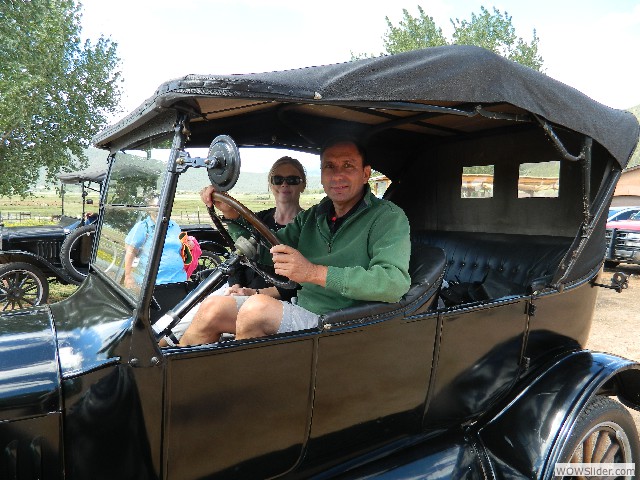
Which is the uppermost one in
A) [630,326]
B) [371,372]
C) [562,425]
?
[371,372]

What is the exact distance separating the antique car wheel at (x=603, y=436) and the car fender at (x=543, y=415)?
97mm

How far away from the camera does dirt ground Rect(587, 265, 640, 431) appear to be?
523 cm

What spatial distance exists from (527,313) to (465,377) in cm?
45

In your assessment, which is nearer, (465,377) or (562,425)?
(562,425)

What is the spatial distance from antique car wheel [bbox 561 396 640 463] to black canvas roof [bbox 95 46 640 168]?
1277 millimetres

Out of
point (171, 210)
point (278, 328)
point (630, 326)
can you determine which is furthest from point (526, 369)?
point (630, 326)

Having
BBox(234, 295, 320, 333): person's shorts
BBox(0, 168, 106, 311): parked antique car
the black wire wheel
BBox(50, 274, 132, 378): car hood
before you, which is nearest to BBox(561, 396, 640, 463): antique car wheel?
the black wire wheel

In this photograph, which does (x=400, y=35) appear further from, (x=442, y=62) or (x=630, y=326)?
(x=442, y=62)

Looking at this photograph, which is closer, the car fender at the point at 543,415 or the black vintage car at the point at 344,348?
the black vintage car at the point at 344,348

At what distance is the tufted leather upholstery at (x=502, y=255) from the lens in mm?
2711

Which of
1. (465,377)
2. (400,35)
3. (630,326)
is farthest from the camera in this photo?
(400,35)

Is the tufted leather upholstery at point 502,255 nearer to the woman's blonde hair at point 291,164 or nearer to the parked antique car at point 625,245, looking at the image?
the woman's blonde hair at point 291,164

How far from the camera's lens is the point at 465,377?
2.09 m

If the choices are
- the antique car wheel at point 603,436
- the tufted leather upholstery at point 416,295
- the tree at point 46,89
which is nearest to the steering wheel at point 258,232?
the tufted leather upholstery at point 416,295
